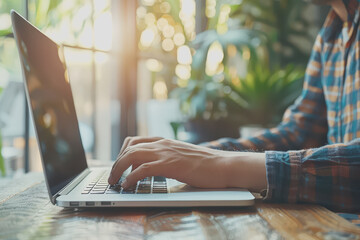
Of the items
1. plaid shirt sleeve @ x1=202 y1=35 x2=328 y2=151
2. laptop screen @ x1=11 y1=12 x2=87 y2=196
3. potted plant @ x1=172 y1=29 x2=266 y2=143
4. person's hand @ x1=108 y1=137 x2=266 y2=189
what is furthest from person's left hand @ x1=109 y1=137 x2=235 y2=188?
potted plant @ x1=172 y1=29 x2=266 y2=143

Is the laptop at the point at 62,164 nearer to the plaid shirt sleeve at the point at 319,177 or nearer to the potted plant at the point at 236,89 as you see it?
the plaid shirt sleeve at the point at 319,177

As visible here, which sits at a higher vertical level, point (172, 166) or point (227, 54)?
point (227, 54)

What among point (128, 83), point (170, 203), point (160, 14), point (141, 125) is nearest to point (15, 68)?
point (128, 83)

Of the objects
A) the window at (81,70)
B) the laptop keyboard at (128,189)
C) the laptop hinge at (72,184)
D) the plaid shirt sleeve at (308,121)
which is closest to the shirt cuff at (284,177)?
the laptop keyboard at (128,189)

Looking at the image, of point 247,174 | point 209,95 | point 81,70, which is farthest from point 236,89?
point 247,174

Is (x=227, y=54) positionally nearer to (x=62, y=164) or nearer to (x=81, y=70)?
(x=81, y=70)

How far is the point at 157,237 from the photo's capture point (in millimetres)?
428

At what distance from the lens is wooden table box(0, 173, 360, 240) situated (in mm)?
436

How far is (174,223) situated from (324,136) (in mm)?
987

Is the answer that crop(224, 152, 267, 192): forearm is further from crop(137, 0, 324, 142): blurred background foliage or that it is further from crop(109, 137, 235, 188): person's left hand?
crop(137, 0, 324, 142): blurred background foliage

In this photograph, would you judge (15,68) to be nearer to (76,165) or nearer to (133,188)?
(76,165)

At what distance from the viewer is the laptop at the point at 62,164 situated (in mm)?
542

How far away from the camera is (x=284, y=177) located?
0.61 meters

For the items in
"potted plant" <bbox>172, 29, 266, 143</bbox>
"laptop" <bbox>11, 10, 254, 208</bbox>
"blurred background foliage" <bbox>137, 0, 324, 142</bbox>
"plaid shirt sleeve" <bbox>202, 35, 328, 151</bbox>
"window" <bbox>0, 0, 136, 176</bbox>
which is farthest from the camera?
"blurred background foliage" <bbox>137, 0, 324, 142</bbox>
